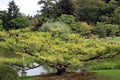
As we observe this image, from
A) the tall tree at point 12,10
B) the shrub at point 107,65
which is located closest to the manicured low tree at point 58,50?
the shrub at point 107,65

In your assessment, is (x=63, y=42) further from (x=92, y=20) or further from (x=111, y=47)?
(x=92, y=20)

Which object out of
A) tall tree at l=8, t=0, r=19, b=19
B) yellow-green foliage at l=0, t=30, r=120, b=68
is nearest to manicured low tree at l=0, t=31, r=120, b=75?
yellow-green foliage at l=0, t=30, r=120, b=68

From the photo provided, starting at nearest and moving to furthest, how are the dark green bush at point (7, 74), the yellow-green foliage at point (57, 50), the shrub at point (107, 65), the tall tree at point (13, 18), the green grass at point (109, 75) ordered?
the dark green bush at point (7, 74) < the green grass at point (109, 75) < the yellow-green foliage at point (57, 50) < the shrub at point (107, 65) < the tall tree at point (13, 18)

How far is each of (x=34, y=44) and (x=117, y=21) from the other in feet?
80.3

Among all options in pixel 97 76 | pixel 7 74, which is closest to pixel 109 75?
pixel 97 76

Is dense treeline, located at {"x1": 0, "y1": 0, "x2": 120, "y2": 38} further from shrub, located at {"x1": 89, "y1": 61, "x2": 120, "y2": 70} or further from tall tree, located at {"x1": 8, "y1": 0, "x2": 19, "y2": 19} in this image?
shrub, located at {"x1": 89, "y1": 61, "x2": 120, "y2": 70}

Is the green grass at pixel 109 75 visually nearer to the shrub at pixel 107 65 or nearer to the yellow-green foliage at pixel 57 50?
the yellow-green foliage at pixel 57 50

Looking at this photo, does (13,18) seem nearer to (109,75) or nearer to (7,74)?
(109,75)

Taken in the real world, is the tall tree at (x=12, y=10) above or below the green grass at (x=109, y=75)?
above

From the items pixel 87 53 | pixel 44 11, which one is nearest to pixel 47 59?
pixel 87 53

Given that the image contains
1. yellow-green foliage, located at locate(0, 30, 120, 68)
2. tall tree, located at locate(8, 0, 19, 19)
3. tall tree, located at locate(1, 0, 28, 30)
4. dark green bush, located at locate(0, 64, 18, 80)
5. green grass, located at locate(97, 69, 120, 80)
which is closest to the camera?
dark green bush, located at locate(0, 64, 18, 80)

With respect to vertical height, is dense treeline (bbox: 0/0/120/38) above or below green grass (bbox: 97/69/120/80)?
above

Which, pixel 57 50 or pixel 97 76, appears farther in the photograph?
pixel 57 50

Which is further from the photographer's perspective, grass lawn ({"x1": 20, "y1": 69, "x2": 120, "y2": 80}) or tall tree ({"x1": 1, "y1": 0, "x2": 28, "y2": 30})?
tall tree ({"x1": 1, "y1": 0, "x2": 28, "y2": 30})
